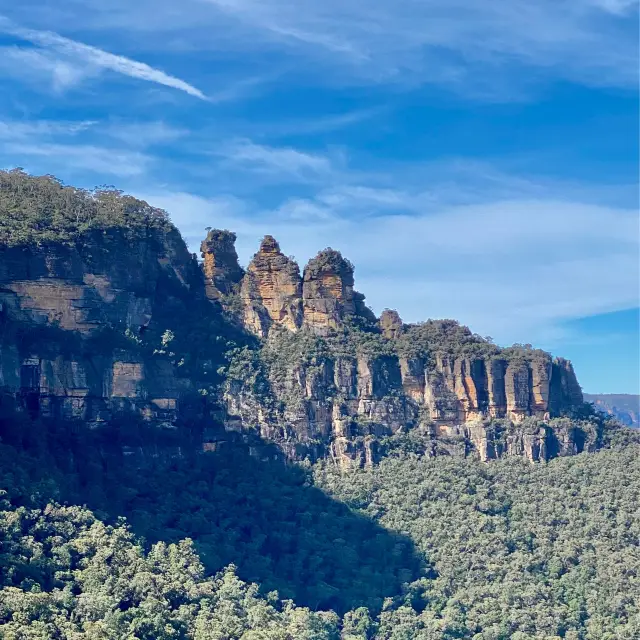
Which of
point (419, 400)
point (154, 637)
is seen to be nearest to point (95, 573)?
point (154, 637)

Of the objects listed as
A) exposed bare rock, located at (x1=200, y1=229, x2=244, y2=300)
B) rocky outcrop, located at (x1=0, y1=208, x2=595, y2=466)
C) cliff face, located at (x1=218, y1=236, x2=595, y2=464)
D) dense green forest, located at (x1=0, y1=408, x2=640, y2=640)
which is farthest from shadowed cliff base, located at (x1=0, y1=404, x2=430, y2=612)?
exposed bare rock, located at (x1=200, y1=229, x2=244, y2=300)

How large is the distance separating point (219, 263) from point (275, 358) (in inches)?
336

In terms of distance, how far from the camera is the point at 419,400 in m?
86.6

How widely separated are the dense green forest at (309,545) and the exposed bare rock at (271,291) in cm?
1097

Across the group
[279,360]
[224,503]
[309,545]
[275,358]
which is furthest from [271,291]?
[309,545]

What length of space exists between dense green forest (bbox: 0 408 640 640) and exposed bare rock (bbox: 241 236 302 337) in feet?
36.0

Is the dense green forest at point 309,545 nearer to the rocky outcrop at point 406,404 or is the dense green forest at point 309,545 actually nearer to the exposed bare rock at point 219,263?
the rocky outcrop at point 406,404

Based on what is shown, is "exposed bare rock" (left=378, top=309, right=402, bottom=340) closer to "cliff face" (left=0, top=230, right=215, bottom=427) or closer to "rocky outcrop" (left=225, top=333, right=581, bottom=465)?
"rocky outcrop" (left=225, top=333, right=581, bottom=465)

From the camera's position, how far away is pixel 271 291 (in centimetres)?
8888

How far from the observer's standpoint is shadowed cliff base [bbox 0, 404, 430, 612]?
67688 millimetres

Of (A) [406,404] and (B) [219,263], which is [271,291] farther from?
(A) [406,404]

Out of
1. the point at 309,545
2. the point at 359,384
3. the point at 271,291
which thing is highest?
the point at 271,291

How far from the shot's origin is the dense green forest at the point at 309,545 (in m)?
59.5

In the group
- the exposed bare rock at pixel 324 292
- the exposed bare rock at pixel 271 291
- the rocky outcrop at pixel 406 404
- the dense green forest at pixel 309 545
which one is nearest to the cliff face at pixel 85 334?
the dense green forest at pixel 309 545
